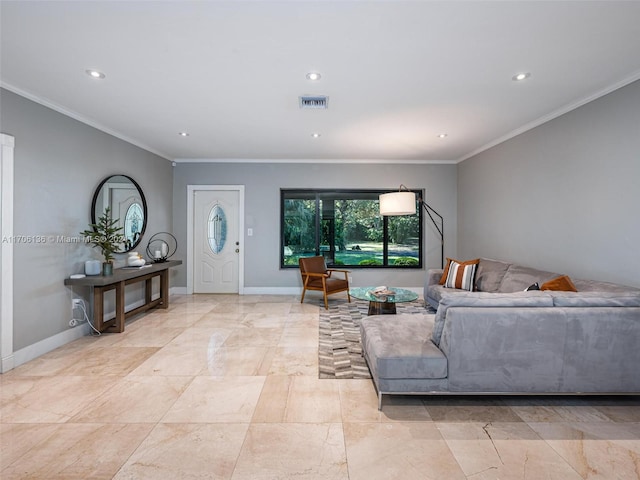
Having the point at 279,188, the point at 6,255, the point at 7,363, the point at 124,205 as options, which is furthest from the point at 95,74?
the point at 279,188

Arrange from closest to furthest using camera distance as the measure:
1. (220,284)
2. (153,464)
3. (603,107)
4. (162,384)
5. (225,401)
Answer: (153,464) < (225,401) < (162,384) < (603,107) < (220,284)

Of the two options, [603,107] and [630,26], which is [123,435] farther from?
[603,107]

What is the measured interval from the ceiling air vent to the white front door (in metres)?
3.17

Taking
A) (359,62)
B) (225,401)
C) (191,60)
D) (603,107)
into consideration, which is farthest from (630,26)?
(225,401)

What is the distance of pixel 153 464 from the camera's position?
166cm

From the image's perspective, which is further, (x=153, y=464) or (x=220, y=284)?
(x=220, y=284)

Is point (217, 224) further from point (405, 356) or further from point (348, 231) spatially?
point (405, 356)

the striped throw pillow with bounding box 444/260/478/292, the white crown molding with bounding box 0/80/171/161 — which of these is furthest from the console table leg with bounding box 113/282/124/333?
the striped throw pillow with bounding box 444/260/478/292

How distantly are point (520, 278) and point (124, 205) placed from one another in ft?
16.9

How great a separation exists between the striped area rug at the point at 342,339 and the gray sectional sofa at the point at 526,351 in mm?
681

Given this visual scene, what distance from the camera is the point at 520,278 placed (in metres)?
3.49

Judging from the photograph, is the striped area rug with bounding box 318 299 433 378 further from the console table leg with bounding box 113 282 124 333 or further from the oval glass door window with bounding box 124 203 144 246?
the oval glass door window with bounding box 124 203 144 246

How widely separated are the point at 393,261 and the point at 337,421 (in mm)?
A: 4311

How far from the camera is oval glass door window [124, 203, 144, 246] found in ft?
14.4
